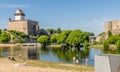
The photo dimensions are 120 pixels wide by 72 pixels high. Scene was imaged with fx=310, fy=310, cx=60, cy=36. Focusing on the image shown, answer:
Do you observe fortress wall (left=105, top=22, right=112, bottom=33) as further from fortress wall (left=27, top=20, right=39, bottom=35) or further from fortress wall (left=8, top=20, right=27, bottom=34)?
fortress wall (left=27, top=20, right=39, bottom=35)

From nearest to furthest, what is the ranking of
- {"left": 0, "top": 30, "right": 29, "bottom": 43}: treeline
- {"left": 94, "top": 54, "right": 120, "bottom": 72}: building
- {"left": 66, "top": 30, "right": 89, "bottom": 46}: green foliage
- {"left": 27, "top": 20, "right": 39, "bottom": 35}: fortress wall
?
{"left": 94, "top": 54, "right": 120, "bottom": 72}: building < {"left": 66, "top": 30, "right": 89, "bottom": 46}: green foliage < {"left": 0, "top": 30, "right": 29, "bottom": 43}: treeline < {"left": 27, "top": 20, "right": 39, "bottom": 35}: fortress wall

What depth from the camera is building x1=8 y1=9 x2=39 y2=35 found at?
497ft

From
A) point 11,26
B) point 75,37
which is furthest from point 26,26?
point 75,37

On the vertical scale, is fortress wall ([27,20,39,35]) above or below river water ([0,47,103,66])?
above

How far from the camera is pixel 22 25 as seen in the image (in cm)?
15238

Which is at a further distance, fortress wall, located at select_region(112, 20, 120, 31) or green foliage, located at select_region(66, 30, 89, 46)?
fortress wall, located at select_region(112, 20, 120, 31)

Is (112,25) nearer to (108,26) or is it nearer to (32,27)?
(108,26)

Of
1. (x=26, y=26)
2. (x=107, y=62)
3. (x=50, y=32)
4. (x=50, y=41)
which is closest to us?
(x=107, y=62)

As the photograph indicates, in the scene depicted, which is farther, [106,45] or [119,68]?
[106,45]

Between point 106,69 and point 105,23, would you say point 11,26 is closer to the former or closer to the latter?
point 105,23

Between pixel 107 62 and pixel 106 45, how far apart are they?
68.5 meters

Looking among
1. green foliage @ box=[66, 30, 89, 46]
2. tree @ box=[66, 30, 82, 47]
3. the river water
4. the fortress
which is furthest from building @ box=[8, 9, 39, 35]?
the river water

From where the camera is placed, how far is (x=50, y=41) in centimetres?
12025

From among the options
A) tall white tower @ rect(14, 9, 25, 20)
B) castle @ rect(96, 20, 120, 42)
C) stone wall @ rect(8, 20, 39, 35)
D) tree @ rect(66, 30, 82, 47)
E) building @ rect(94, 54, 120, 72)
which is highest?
tall white tower @ rect(14, 9, 25, 20)
